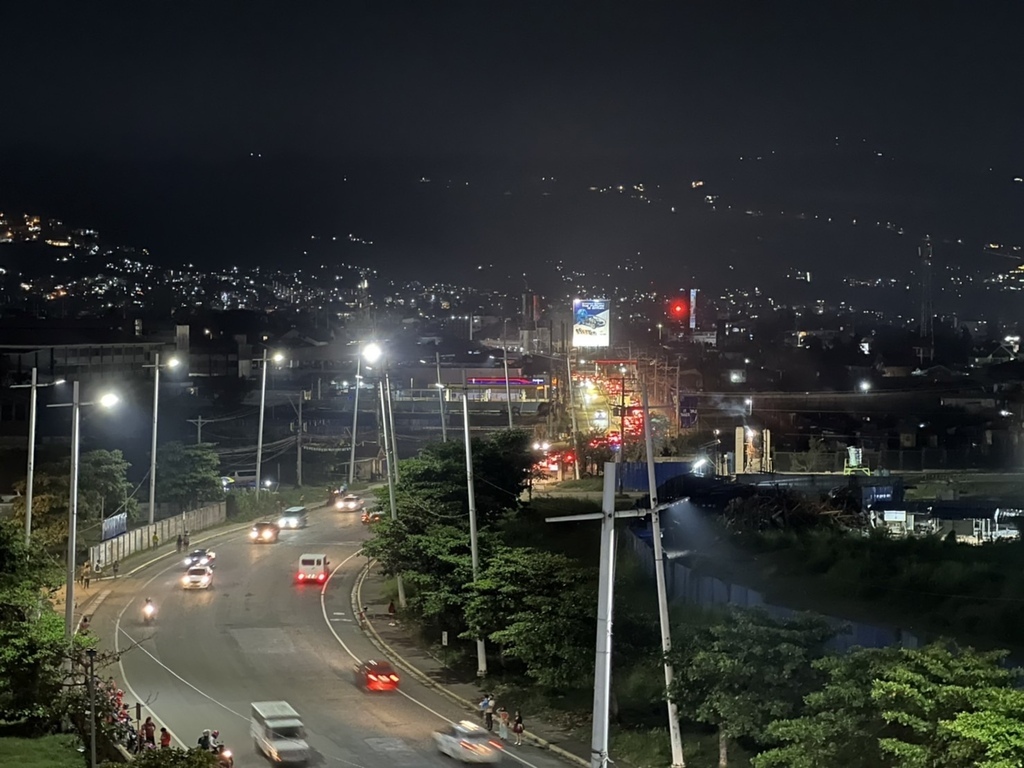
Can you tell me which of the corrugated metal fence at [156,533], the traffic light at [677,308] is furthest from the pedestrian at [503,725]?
the corrugated metal fence at [156,533]

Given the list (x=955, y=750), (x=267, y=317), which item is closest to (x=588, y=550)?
(x=955, y=750)

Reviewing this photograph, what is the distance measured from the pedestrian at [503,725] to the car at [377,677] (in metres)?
2.87

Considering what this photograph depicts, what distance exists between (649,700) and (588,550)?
Result: 13643mm

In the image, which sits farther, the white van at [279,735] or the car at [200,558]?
the car at [200,558]

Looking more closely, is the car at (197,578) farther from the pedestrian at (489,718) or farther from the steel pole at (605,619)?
the steel pole at (605,619)

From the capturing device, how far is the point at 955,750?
11.9 m

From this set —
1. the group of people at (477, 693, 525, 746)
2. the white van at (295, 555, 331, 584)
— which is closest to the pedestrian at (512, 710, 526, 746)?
the group of people at (477, 693, 525, 746)

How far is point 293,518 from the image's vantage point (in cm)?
4172

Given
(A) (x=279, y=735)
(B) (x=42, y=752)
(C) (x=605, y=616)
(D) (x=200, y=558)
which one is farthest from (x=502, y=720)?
(D) (x=200, y=558)

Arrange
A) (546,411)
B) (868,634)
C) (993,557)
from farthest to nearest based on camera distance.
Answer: (546,411), (993,557), (868,634)

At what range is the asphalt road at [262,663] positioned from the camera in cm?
1905

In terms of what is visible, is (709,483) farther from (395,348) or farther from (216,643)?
(395,348)

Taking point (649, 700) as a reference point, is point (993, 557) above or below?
above

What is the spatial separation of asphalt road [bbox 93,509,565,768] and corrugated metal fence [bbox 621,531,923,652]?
4762 millimetres
